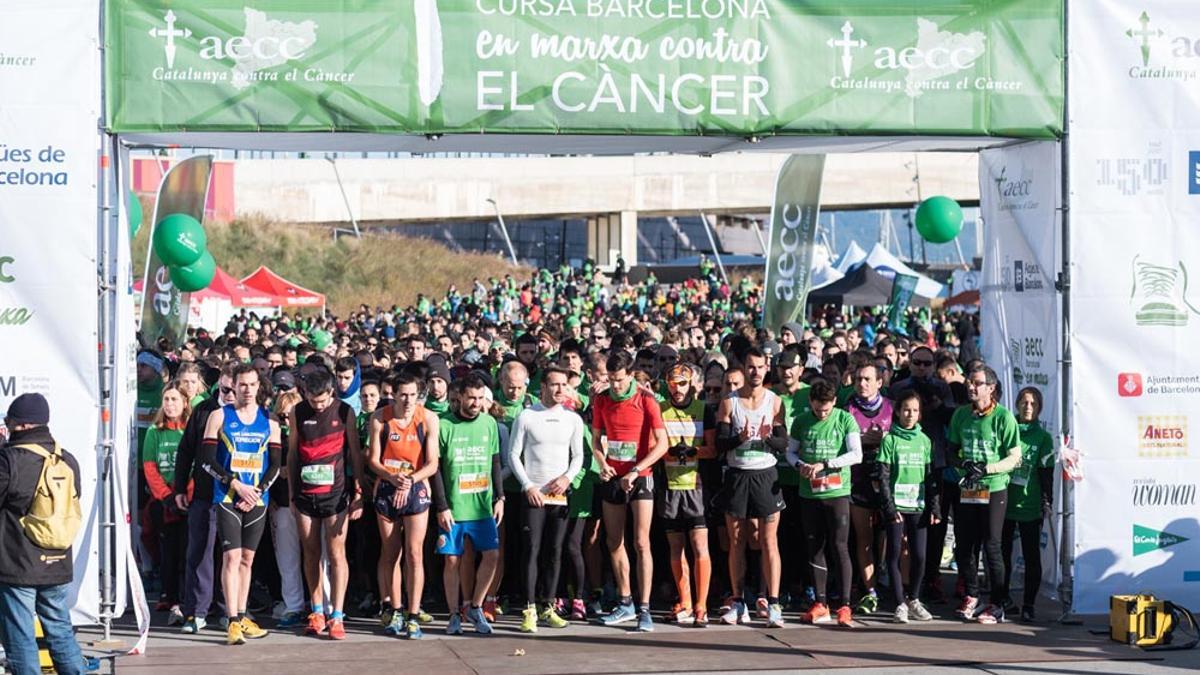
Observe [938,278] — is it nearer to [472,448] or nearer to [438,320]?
[438,320]

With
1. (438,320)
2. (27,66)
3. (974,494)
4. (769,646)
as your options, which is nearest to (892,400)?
(974,494)

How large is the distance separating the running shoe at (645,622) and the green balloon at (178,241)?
811 centimetres

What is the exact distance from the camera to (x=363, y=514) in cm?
1104

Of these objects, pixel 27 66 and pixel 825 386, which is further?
pixel 825 386

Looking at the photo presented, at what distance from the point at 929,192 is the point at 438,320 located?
44012mm

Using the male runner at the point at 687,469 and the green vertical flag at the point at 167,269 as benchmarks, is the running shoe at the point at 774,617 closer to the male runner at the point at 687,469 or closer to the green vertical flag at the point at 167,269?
the male runner at the point at 687,469

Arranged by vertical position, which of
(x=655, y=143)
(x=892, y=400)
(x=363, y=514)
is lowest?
(x=363, y=514)

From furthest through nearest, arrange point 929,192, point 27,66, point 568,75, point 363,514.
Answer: point 929,192 → point 363,514 → point 568,75 → point 27,66

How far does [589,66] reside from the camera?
34.0 ft

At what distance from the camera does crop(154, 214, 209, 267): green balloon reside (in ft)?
54.1

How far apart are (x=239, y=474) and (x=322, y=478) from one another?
1.73ft

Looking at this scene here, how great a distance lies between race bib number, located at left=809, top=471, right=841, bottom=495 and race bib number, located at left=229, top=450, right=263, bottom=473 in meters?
3.71

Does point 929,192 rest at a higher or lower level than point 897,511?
higher

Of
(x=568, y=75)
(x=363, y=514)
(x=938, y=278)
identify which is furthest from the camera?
(x=938, y=278)
